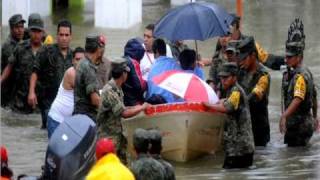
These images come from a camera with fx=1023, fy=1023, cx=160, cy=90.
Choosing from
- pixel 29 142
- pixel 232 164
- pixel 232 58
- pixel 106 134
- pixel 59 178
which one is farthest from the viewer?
pixel 29 142

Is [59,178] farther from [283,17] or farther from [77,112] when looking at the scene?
[283,17]

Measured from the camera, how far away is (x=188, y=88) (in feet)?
38.2

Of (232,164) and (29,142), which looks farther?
(29,142)

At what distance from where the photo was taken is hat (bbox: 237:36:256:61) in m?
A: 11.8

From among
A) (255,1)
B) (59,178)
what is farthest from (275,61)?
(255,1)

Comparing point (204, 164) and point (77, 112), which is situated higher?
point (77, 112)

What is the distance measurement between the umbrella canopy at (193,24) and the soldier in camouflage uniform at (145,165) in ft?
15.7

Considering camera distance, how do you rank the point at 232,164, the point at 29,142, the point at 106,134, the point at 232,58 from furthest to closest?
the point at 29,142 < the point at 232,58 < the point at 232,164 < the point at 106,134

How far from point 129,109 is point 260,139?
280 cm

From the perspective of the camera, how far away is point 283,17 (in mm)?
26797

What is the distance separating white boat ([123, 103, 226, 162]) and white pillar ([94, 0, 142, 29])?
43.3 feet

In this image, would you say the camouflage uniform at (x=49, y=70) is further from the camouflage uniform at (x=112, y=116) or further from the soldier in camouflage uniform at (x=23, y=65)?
the camouflage uniform at (x=112, y=116)

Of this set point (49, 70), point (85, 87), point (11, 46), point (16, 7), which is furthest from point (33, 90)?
point (16, 7)

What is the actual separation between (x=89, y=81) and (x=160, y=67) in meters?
1.88
